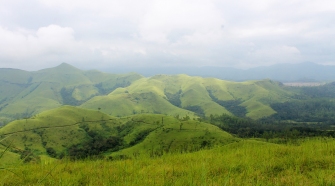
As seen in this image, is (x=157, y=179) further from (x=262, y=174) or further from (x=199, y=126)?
(x=199, y=126)

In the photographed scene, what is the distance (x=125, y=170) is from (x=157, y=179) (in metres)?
1.58

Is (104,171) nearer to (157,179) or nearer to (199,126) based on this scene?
(157,179)

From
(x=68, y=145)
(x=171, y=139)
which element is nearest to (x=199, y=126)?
(x=171, y=139)

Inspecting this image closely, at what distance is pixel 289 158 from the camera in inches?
307

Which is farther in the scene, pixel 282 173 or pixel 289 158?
pixel 289 158

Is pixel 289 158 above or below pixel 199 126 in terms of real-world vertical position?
above

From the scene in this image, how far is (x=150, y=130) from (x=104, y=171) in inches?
7501

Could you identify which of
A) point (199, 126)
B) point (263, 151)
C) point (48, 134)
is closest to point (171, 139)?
point (199, 126)

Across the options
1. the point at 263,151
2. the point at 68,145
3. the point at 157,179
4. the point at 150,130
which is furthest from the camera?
the point at 150,130

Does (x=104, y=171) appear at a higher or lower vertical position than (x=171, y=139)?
higher

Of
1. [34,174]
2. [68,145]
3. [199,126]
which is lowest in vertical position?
[68,145]

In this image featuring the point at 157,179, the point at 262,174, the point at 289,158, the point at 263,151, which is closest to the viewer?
the point at 157,179

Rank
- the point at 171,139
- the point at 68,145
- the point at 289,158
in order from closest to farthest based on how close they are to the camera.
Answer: the point at 289,158 < the point at 171,139 < the point at 68,145

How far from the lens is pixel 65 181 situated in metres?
5.99
